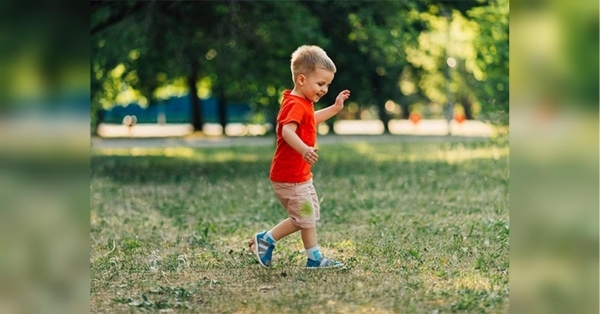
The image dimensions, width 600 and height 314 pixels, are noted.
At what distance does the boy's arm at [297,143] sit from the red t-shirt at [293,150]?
11 cm

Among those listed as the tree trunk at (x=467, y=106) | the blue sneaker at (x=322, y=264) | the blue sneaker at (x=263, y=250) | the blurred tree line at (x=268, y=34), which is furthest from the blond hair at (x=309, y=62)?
the tree trunk at (x=467, y=106)

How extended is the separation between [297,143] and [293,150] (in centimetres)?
31

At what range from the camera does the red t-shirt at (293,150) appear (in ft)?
20.9

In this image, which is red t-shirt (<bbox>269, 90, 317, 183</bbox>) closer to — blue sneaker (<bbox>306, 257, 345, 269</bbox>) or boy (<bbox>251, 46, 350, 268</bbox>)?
boy (<bbox>251, 46, 350, 268</bbox>)

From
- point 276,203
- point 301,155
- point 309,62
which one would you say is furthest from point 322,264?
point 276,203

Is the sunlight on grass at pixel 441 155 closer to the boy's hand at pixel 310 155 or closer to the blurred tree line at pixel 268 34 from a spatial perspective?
the blurred tree line at pixel 268 34

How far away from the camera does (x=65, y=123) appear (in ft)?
13.0

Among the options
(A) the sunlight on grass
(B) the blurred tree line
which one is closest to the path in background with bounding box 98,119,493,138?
(A) the sunlight on grass

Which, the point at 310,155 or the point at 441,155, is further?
the point at 441,155

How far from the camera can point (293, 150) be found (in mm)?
6414

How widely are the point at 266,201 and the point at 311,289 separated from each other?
5.58m

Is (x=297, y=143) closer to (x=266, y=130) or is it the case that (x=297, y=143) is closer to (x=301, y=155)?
(x=301, y=155)

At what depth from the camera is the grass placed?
17.6ft

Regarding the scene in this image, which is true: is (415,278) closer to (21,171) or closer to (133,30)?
(21,171)
